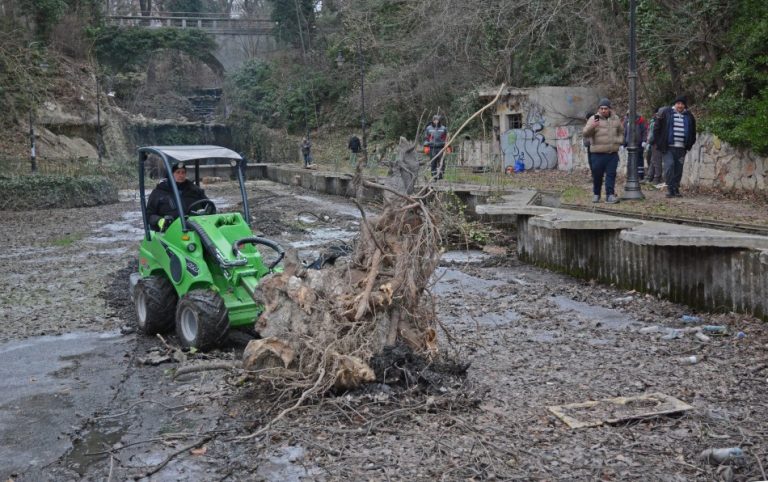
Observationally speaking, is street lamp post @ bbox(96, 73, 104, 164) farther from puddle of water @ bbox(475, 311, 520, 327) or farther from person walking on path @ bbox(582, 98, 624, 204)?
puddle of water @ bbox(475, 311, 520, 327)

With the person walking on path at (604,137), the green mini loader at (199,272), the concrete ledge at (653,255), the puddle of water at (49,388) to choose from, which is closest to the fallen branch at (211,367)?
the puddle of water at (49,388)

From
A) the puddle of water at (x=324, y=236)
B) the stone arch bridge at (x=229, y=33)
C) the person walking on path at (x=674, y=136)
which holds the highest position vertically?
the stone arch bridge at (x=229, y=33)

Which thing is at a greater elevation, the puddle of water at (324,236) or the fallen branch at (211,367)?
the fallen branch at (211,367)

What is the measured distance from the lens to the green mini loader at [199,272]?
26.7ft

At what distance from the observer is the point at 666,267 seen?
1040 centimetres

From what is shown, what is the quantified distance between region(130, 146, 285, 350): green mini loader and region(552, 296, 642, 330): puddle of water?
382cm

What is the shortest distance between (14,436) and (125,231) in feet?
51.0

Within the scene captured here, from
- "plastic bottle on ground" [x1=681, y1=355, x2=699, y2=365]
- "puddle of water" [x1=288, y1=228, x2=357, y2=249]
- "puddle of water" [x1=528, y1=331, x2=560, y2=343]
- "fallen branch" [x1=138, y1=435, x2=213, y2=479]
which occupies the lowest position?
"puddle of water" [x1=528, y1=331, x2=560, y2=343]

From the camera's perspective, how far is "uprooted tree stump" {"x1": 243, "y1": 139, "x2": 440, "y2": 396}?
629cm

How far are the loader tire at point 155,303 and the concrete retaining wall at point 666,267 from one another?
239 inches

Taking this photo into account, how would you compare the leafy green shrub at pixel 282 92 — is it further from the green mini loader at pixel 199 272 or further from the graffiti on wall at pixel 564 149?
the green mini loader at pixel 199 272

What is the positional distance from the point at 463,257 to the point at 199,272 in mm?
7439

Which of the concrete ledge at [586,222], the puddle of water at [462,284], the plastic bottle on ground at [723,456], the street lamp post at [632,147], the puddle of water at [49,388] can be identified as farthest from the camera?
the street lamp post at [632,147]

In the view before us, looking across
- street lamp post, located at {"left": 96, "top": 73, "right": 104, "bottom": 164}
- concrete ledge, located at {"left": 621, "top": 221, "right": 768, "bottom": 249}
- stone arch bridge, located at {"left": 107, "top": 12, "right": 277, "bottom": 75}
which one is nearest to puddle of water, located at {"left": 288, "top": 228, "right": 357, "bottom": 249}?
concrete ledge, located at {"left": 621, "top": 221, "right": 768, "bottom": 249}
